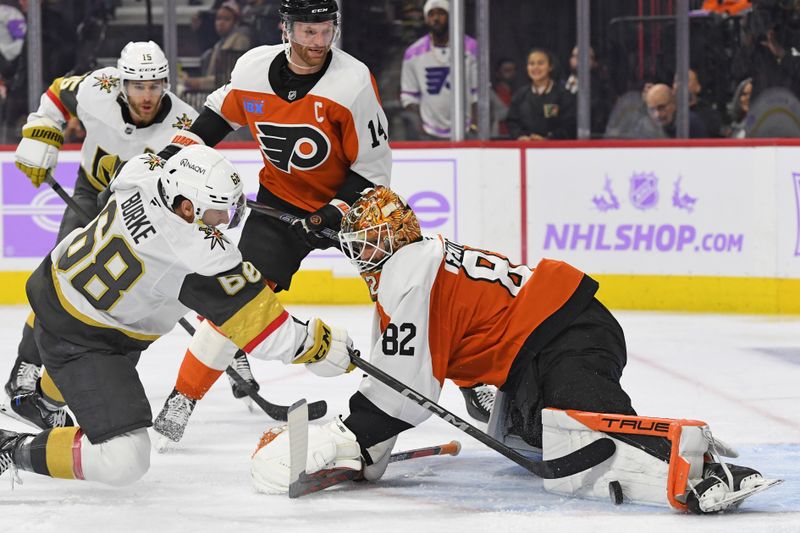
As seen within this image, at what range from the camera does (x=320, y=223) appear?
3393 mm

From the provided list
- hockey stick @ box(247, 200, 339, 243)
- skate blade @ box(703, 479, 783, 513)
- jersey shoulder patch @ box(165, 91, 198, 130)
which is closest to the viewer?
skate blade @ box(703, 479, 783, 513)

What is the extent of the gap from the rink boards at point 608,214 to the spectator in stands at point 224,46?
0.57m

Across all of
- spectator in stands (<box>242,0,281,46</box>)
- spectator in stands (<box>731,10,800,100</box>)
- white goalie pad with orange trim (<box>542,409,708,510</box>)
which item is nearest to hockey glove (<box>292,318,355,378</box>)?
white goalie pad with orange trim (<box>542,409,708,510</box>)

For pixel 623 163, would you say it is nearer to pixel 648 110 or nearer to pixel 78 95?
pixel 648 110

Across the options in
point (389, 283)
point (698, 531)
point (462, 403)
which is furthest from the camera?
point (462, 403)

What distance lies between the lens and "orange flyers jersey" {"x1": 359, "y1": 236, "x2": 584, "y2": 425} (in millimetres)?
2771

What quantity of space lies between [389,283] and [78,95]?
5.98 feet

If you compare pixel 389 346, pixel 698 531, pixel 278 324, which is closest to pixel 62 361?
pixel 278 324

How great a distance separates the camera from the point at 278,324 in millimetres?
2635

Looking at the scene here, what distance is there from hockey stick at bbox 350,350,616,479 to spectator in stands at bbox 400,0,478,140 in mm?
3747

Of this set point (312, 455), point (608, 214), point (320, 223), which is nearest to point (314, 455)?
point (312, 455)

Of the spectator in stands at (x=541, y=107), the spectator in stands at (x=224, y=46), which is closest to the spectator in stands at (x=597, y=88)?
the spectator in stands at (x=541, y=107)

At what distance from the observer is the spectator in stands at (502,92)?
643cm

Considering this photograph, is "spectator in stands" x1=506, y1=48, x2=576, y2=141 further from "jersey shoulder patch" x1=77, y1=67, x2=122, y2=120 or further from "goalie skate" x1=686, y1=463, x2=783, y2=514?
"goalie skate" x1=686, y1=463, x2=783, y2=514
